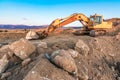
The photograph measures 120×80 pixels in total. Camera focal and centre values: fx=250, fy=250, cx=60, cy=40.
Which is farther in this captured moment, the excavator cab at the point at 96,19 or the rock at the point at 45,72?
the excavator cab at the point at 96,19

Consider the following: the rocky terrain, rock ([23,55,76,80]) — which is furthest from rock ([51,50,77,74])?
rock ([23,55,76,80])

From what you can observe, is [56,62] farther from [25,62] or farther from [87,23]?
[87,23]

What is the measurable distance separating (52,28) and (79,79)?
13977 mm

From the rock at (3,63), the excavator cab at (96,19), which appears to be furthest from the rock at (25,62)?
the excavator cab at (96,19)

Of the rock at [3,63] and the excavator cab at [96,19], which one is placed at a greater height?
the excavator cab at [96,19]

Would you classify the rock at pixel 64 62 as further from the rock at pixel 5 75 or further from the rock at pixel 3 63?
the rock at pixel 3 63

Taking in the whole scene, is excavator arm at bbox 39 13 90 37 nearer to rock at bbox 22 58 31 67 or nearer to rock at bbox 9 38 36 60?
rock at bbox 9 38 36 60

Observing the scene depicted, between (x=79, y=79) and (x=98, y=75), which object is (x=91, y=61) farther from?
(x=79, y=79)

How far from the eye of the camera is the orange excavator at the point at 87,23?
23555 millimetres

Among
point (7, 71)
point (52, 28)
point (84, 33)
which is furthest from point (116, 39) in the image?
point (7, 71)

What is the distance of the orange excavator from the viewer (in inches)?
927

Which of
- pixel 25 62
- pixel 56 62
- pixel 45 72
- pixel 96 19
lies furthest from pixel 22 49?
pixel 96 19

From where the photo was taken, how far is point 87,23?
24594 millimetres

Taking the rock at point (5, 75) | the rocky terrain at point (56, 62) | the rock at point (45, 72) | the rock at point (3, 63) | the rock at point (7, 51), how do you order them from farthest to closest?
the rock at point (7, 51) < the rock at point (3, 63) < the rock at point (5, 75) < the rocky terrain at point (56, 62) < the rock at point (45, 72)
